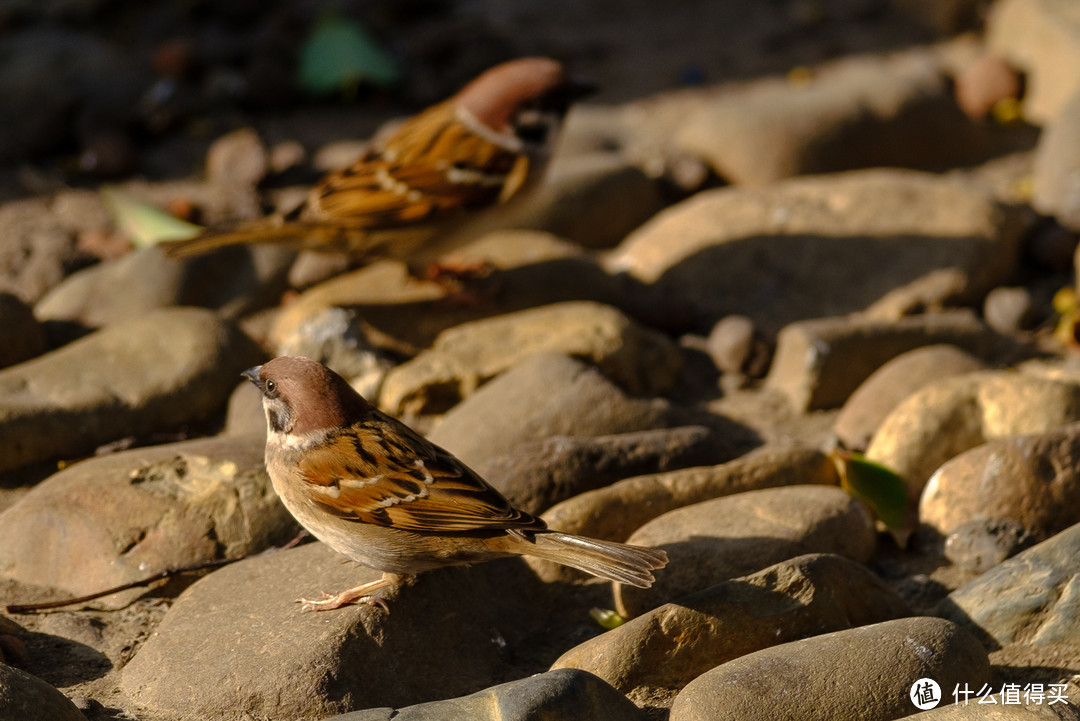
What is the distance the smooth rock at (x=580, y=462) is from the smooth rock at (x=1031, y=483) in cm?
Result: 101

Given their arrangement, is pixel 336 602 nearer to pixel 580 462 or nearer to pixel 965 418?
pixel 580 462

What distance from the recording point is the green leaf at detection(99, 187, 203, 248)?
21.2 ft

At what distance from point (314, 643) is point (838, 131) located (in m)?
5.18

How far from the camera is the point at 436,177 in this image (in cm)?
566

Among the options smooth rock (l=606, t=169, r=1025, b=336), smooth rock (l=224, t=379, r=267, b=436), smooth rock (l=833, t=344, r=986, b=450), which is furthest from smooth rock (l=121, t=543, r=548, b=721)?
smooth rock (l=606, t=169, r=1025, b=336)

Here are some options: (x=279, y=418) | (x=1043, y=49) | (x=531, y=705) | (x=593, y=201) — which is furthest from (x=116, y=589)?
(x=1043, y=49)

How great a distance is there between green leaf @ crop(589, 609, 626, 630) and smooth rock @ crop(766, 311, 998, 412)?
1.80m

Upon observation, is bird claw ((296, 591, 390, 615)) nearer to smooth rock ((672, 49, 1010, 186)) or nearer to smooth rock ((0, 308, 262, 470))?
smooth rock ((0, 308, 262, 470))

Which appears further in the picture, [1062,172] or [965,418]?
[1062,172]

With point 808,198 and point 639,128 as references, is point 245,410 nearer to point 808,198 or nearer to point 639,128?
point 808,198

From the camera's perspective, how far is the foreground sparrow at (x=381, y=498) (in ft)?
11.3

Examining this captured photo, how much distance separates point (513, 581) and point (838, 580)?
3.72 ft

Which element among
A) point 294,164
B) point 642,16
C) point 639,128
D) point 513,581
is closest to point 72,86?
point 294,164

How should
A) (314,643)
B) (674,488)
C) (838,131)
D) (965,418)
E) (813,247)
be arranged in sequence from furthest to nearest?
(838,131), (813,247), (965,418), (674,488), (314,643)
